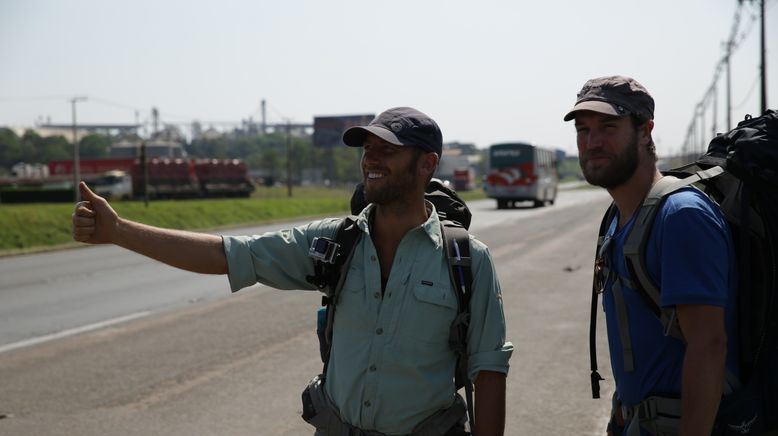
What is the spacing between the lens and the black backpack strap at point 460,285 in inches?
111

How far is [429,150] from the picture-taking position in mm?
2945

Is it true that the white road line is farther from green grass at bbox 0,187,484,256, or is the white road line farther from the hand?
green grass at bbox 0,187,484,256

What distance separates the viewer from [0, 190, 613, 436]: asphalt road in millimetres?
6145

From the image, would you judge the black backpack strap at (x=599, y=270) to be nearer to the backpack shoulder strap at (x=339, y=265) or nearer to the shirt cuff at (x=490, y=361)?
the shirt cuff at (x=490, y=361)

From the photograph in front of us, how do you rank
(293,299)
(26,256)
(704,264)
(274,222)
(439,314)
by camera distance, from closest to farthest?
(704,264)
(439,314)
(293,299)
(26,256)
(274,222)

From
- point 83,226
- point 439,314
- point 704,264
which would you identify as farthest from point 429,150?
point 83,226

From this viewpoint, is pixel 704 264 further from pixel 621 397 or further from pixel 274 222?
pixel 274 222

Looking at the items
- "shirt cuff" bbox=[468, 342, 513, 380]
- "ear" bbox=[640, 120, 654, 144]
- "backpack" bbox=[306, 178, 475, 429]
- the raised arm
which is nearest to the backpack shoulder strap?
"backpack" bbox=[306, 178, 475, 429]

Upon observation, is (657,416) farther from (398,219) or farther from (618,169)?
(398,219)

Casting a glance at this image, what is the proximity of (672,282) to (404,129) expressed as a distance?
0.99m

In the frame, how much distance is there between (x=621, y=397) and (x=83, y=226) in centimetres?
188

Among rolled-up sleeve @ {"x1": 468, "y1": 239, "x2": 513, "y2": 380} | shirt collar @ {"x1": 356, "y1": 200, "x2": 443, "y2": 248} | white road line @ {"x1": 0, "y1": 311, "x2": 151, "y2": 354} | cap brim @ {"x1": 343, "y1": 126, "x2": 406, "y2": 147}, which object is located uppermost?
cap brim @ {"x1": 343, "y1": 126, "x2": 406, "y2": 147}

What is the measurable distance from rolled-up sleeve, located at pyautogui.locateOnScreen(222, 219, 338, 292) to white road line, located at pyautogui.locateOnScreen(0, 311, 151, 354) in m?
6.68

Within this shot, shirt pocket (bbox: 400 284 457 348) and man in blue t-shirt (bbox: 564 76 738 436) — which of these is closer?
man in blue t-shirt (bbox: 564 76 738 436)
